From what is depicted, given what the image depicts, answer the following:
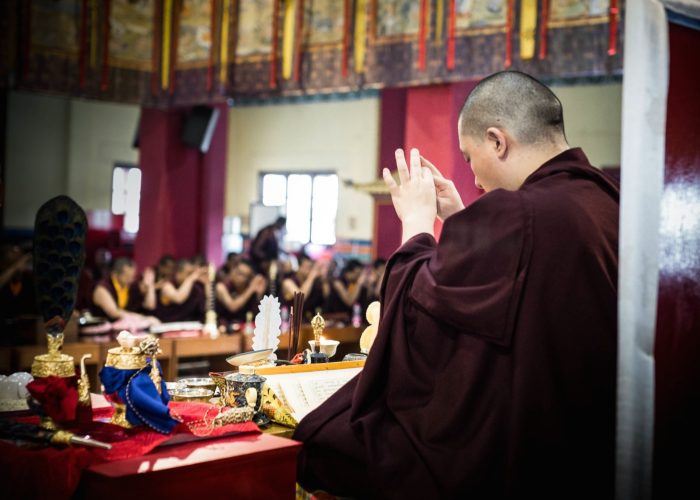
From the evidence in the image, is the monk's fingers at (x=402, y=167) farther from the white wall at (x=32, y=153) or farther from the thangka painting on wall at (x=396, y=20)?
the white wall at (x=32, y=153)

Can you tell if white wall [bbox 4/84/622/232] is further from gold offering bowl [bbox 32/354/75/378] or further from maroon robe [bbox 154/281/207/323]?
gold offering bowl [bbox 32/354/75/378]

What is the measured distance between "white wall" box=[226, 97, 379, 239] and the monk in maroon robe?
12.3 metres

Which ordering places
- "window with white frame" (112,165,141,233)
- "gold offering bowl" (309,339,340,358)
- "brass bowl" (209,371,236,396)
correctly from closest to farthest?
"brass bowl" (209,371,236,396) < "gold offering bowl" (309,339,340,358) < "window with white frame" (112,165,141,233)

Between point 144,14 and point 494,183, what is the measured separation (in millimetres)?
8587

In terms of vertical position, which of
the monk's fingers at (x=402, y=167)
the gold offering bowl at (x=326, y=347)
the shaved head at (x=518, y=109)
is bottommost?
the gold offering bowl at (x=326, y=347)

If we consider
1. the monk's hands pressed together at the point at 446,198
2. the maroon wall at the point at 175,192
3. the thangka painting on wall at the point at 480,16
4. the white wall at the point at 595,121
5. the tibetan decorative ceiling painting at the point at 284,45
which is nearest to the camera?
the monk's hands pressed together at the point at 446,198

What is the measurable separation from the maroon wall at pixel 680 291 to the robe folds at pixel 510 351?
0.15 metres

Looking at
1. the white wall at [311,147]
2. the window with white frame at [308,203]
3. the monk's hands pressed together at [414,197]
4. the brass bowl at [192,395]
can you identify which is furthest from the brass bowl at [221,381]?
the window with white frame at [308,203]

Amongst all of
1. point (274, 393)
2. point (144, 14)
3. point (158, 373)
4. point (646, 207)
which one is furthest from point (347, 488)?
point (144, 14)

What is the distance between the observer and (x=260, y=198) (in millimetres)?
16500

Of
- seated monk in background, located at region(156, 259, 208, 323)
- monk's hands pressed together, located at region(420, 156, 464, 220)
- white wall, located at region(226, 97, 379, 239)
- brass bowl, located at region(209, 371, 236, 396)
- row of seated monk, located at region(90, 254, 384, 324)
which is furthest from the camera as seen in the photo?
white wall, located at region(226, 97, 379, 239)

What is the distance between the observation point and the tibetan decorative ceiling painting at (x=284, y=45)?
6.99 metres

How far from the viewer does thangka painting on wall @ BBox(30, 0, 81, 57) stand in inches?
357


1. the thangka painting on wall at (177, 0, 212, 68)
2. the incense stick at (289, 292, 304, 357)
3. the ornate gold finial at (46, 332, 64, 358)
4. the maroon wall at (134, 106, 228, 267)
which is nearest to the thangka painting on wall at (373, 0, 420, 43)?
the thangka painting on wall at (177, 0, 212, 68)
